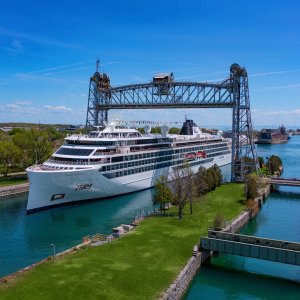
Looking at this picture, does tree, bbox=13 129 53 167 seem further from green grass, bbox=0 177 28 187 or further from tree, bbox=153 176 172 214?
tree, bbox=153 176 172 214

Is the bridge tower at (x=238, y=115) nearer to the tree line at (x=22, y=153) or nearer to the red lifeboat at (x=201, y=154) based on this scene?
the red lifeboat at (x=201, y=154)

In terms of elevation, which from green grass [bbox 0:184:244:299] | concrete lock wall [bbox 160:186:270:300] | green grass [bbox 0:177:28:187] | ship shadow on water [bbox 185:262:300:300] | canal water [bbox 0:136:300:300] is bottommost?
ship shadow on water [bbox 185:262:300:300]

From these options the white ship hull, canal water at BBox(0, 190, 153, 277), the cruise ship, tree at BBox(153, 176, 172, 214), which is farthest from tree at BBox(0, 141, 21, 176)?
tree at BBox(153, 176, 172, 214)

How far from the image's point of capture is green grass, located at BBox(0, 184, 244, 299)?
22.5m

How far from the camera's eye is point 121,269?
26.1m

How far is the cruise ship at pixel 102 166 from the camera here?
50.0 m

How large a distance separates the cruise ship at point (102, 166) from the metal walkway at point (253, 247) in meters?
23.5

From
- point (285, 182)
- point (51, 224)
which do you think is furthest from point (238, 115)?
point (51, 224)

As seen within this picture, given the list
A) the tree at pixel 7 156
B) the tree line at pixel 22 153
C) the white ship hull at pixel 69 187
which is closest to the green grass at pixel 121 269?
the white ship hull at pixel 69 187

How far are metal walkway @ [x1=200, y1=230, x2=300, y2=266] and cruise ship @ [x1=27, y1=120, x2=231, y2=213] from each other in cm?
2355

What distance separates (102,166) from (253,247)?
98.0 feet

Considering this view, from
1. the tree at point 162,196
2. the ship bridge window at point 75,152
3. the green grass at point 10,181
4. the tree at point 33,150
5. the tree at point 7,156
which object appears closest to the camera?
the tree at point 162,196

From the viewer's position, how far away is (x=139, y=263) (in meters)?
27.3

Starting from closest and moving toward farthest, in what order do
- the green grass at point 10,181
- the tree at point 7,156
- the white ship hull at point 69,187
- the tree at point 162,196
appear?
the tree at point 162,196 < the white ship hull at point 69,187 < the green grass at point 10,181 < the tree at point 7,156
